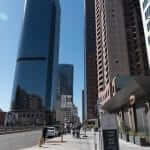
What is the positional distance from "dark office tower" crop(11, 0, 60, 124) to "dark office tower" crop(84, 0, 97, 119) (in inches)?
1123

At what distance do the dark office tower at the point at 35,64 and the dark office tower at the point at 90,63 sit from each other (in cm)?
2851

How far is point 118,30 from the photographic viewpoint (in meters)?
69.9

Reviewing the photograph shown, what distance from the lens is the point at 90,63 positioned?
133 m

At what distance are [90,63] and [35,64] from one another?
40798 mm

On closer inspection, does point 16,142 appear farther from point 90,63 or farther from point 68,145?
point 90,63

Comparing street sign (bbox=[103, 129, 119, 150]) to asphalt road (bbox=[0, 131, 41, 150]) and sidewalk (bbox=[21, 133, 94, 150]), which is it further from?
asphalt road (bbox=[0, 131, 41, 150])

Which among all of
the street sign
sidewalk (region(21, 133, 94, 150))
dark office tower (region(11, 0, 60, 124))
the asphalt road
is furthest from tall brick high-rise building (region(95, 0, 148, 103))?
dark office tower (region(11, 0, 60, 124))

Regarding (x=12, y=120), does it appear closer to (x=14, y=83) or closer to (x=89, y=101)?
(x=14, y=83)

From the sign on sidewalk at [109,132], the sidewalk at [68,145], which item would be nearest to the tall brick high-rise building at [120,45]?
the sidewalk at [68,145]

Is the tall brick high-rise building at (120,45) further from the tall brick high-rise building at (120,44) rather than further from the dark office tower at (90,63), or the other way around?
the dark office tower at (90,63)

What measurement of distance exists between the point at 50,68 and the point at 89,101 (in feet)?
134

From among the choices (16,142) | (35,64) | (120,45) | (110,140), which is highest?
(35,64)

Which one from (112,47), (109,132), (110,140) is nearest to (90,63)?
(112,47)

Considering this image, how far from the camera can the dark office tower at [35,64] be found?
135 meters
